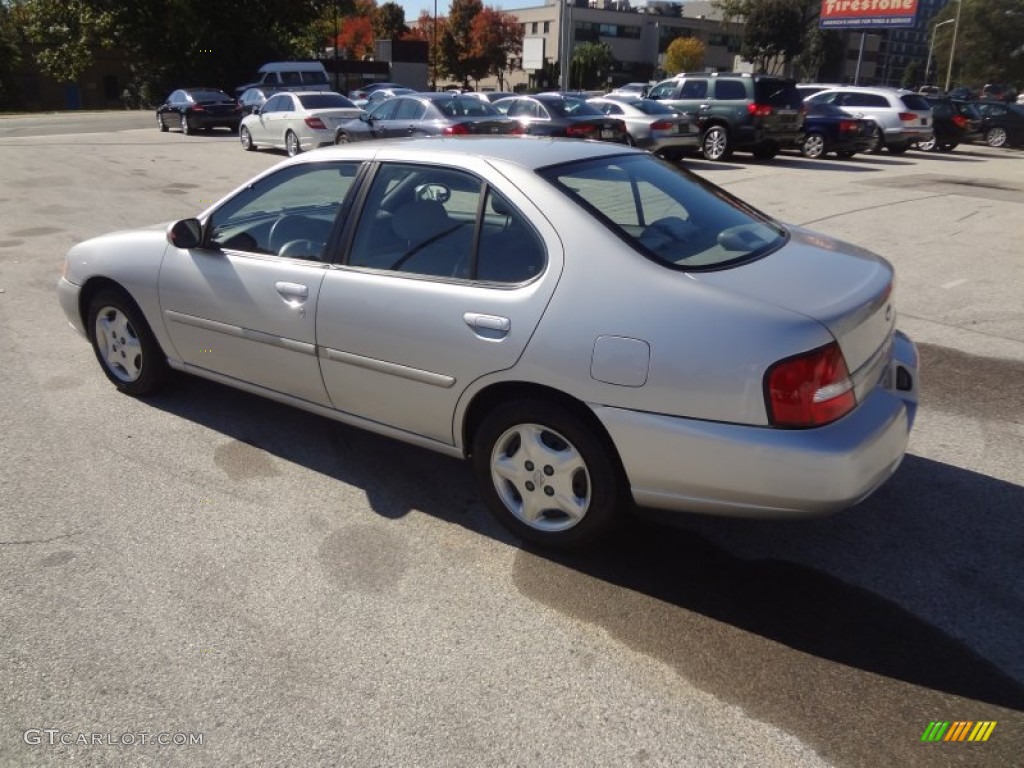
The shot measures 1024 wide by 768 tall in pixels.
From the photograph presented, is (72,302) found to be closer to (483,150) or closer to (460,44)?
(483,150)

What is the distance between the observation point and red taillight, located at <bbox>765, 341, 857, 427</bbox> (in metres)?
2.60

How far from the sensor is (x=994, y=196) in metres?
13.8

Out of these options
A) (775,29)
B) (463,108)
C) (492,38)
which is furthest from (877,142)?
(775,29)

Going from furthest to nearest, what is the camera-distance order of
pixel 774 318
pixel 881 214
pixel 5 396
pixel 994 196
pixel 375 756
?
pixel 994 196 < pixel 881 214 < pixel 5 396 < pixel 774 318 < pixel 375 756

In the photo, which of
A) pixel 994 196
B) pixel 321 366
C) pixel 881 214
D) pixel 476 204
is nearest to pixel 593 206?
pixel 476 204

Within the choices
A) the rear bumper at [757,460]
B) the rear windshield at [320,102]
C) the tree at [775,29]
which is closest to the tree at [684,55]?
the tree at [775,29]

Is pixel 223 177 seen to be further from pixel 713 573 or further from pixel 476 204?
pixel 713 573

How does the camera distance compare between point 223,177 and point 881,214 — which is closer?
point 881,214

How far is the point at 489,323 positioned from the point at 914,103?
71.7 ft

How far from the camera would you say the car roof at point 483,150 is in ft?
11.2

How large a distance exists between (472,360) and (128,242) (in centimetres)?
259

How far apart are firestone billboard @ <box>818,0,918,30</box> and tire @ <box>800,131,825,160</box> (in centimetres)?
2914

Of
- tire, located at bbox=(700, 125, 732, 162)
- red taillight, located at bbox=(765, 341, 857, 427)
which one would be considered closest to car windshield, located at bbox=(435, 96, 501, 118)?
tire, located at bbox=(700, 125, 732, 162)

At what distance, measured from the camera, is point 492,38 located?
71000 mm
